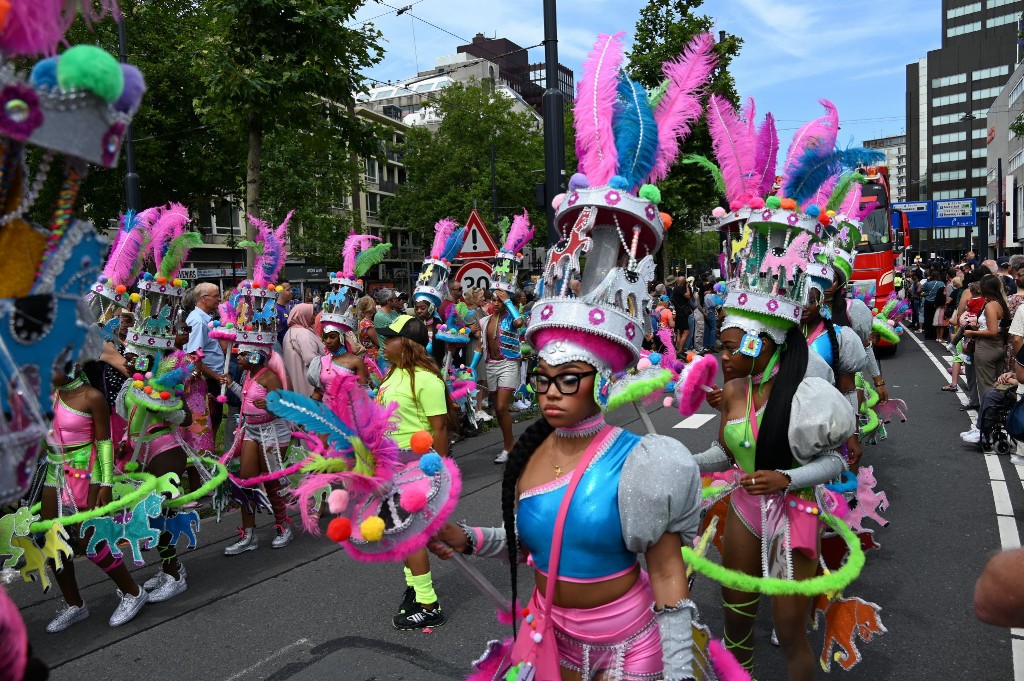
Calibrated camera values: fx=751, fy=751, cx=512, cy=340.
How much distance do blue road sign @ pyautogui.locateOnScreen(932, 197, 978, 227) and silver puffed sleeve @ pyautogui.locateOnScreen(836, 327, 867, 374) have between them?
44.3 meters

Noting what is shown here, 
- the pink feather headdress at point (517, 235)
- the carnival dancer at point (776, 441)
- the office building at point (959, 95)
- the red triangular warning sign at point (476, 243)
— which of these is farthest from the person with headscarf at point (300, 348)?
Answer: the office building at point (959, 95)

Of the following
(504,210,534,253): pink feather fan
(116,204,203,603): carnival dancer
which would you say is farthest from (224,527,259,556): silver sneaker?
(504,210,534,253): pink feather fan

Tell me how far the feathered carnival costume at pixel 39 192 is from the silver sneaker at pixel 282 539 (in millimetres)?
4925

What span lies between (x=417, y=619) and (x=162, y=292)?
10.7 feet

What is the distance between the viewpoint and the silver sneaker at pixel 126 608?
4684 millimetres

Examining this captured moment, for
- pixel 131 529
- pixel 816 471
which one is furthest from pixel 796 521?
pixel 131 529

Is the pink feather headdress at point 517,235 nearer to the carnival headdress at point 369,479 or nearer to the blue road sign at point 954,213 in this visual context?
the carnival headdress at point 369,479

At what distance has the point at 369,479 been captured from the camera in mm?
2111

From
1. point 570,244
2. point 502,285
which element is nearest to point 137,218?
point 570,244

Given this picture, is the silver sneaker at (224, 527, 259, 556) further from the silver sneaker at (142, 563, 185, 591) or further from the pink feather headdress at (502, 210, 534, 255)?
the pink feather headdress at (502, 210, 534, 255)

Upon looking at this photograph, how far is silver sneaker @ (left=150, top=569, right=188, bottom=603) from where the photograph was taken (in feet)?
16.5

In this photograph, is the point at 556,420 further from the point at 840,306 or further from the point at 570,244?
the point at 840,306

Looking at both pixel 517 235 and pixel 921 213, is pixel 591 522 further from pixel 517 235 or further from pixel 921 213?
pixel 921 213

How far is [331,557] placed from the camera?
19.0 ft
